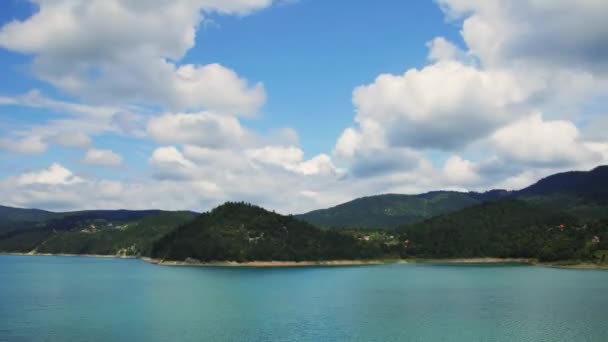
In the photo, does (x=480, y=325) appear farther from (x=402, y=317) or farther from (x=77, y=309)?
(x=77, y=309)

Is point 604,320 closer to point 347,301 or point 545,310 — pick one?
point 545,310

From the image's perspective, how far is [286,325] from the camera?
74.8m

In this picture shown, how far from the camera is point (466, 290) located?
119 metres

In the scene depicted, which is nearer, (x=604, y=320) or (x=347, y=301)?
(x=604, y=320)

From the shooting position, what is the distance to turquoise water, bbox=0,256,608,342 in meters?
67.4

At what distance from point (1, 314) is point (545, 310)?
89.1 meters

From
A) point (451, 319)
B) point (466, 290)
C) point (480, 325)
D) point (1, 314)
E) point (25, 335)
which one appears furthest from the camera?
point (466, 290)

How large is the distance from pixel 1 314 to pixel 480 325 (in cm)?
7473

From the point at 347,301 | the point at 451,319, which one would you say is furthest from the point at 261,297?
the point at 451,319

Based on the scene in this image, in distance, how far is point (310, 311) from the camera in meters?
88.5

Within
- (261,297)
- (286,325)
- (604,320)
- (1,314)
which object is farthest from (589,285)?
(1,314)

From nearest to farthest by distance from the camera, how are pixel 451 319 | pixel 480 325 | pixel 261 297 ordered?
pixel 480 325 < pixel 451 319 < pixel 261 297

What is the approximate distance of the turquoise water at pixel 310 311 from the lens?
6744 cm

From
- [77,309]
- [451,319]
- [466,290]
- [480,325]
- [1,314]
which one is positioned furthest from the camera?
[466,290]
